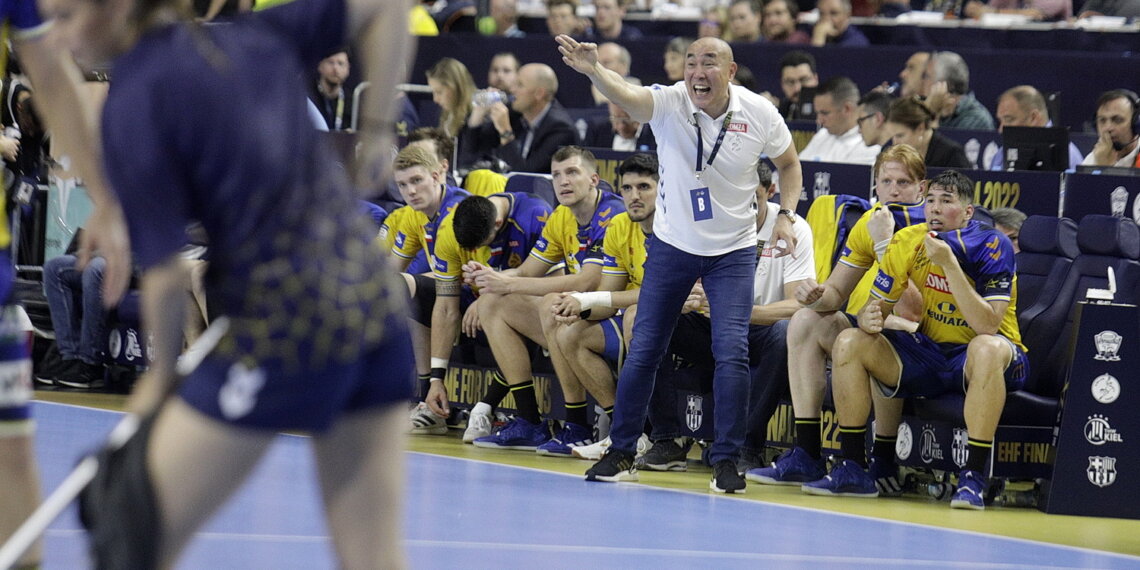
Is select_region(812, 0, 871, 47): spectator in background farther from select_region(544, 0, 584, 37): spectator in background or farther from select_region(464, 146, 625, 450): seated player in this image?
select_region(464, 146, 625, 450): seated player

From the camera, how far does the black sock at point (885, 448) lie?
7133mm

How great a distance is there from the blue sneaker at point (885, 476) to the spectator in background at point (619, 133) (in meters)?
3.21

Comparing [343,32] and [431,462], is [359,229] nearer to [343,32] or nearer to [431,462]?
[343,32]

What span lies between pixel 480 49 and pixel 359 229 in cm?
1092

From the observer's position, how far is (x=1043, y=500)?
22.6 ft

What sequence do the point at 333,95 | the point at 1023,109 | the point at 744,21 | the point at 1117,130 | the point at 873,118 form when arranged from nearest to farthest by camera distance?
the point at 1117,130, the point at 873,118, the point at 1023,109, the point at 333,95, the point at 744,21

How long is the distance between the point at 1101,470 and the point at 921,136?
2553 mm

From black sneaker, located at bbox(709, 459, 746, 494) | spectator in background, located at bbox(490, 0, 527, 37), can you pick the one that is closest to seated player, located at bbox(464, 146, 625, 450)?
black sneaker, located at bbox(709, 459, 746, 494)

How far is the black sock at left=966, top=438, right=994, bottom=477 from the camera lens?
6.72 meters

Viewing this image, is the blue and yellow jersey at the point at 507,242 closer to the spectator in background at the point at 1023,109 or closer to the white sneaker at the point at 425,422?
the white sneaker at the point at 425,422

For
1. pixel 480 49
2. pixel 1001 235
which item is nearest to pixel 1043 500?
pixel 1001 235

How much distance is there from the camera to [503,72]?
1169 centimetres

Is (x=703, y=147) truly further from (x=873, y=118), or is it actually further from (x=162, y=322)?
(x=162, y=322)

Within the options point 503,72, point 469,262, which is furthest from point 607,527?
point 503,72
